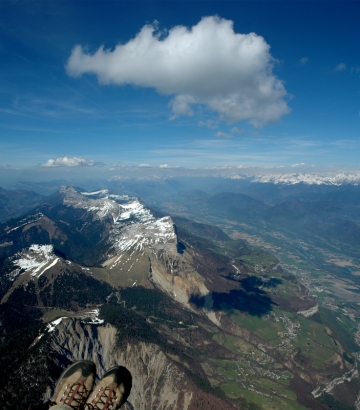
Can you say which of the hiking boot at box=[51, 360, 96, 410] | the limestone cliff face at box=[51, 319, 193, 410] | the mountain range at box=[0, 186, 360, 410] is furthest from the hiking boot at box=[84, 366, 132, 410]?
the limestone cliff face at box=[51, 319, 193, 410]

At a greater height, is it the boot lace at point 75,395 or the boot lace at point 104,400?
the boot lace at point 104,400

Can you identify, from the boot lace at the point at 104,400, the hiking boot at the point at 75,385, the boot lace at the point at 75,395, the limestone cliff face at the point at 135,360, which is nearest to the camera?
the boot lace at the point at 104,400

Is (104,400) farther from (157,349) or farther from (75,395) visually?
(157,349)

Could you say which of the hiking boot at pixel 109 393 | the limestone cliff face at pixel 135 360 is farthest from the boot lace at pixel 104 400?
the limestone cliff face at pixel 135 360

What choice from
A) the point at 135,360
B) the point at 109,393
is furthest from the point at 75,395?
the point at 135,360

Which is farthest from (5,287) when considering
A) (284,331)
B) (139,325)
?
(284,331)

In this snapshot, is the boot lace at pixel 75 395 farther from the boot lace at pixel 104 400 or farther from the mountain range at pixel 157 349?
the mountain range at pixel 157 349

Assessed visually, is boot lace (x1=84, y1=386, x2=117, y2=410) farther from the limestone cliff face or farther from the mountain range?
the limestone cliff face
